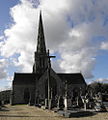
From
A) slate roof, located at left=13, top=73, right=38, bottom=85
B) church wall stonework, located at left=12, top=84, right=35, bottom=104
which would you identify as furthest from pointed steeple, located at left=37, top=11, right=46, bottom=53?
church wall stonework, located at left=12, top=84, right=35, bottom=104

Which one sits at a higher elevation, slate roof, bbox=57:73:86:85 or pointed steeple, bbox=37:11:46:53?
pointed steeple, bbox=37:11:46:53

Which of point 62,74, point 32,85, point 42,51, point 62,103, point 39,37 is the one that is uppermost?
point 39,37

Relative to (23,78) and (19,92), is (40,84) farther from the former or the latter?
(23,78)

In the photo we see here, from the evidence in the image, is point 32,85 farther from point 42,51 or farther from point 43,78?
point 42,51

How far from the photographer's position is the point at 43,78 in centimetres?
4844

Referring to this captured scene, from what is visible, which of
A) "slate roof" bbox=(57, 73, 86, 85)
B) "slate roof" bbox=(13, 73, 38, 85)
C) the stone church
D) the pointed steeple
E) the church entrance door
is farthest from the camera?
the pointed steeple

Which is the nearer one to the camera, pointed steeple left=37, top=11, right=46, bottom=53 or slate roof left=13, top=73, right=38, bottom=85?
slate roof left=13, top=73, right=38, bottom=85

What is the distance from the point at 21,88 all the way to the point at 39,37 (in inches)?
738

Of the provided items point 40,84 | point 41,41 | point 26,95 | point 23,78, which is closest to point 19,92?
point 26,95

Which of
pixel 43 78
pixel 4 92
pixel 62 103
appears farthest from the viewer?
pixel 4 92

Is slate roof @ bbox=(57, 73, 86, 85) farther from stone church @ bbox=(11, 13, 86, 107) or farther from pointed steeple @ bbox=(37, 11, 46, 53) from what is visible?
pointed steeple @ bbox=(37, 11, 46, 53)

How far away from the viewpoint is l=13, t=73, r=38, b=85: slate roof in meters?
50.2

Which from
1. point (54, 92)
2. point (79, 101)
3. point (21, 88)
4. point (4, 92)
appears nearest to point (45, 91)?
point (54, 92)

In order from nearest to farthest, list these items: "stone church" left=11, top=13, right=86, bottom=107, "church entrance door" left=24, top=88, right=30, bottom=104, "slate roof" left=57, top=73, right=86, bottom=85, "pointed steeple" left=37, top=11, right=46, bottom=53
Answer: "stone church" left=11, top=13, right=86, bottom=107
"church entrance door" left=24, top=88, right=30, bottom=104
"slate roof" left=57, top=73, right=86, bottom=85
"pointed steeple" left=37, top=11, right=46, bottom=53
